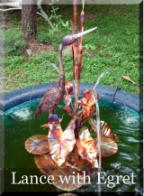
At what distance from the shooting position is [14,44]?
563cm

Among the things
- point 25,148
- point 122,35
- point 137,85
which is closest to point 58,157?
point 25,148

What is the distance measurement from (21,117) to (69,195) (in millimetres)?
1199

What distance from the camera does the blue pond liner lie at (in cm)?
411

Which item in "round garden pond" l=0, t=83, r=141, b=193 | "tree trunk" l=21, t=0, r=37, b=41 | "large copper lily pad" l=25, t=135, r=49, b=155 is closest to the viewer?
"round garden pond" l=0, t=83, r=141, b=193

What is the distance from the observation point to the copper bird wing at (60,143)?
10.2ft

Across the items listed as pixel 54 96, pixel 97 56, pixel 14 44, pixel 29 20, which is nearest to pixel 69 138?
pixel 54 96

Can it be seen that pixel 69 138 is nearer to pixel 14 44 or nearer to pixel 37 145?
pixel 37 145

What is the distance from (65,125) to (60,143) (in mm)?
718

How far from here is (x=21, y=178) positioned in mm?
3207

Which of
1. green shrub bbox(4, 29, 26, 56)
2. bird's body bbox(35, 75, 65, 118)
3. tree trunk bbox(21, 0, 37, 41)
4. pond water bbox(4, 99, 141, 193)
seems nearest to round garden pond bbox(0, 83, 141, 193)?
pond water bbox(4, 99, 141, 193)

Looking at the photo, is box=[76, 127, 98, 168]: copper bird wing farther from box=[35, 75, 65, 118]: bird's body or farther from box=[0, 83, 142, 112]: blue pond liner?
box=[0, 83, 142, 112]: blue pond liner

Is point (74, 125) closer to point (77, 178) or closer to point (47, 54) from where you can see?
point (77, 178)

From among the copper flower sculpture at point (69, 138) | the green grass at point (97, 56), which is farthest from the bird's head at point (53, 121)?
the green grass at point (97, 56)

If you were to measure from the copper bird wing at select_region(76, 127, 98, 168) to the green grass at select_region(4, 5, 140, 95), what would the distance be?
117cm
